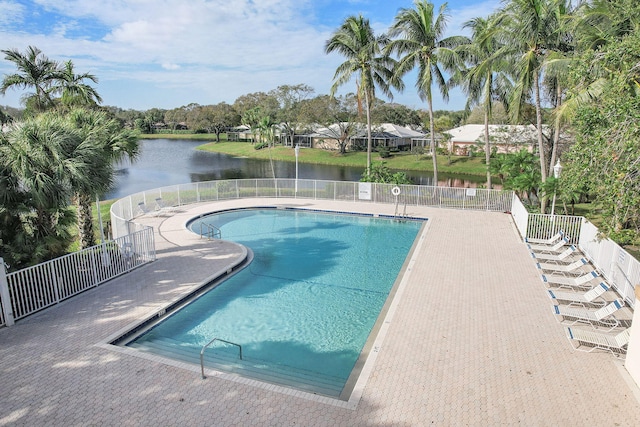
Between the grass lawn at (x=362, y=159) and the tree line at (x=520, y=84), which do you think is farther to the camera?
the grass lawn at (x=362, y=159)

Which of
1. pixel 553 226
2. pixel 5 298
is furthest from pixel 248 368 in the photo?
pixel 553 226

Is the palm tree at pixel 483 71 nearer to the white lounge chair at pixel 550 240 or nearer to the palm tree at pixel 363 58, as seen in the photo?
the palm tree at pixel 363 58

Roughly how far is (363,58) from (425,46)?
3439mm

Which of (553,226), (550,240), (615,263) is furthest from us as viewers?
(553,226)

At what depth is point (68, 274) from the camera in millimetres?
9328

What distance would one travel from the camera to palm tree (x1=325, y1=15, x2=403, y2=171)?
77.0ft

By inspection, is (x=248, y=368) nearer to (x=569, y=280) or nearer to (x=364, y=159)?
(x=569, y=280)

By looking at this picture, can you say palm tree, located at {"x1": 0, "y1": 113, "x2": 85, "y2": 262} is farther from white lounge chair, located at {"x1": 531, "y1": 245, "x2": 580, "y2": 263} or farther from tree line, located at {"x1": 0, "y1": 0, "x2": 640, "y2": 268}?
white lounge chair, located at {"x1": 531, "y1": 245, "x2": 580, "y2": 263}

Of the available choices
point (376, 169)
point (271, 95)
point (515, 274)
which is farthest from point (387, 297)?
point (271, 95)

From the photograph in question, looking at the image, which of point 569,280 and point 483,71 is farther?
point 483,71

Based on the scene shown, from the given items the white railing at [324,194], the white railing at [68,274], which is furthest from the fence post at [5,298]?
the white railing at [324,194]

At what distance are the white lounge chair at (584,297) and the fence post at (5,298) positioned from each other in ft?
37.0

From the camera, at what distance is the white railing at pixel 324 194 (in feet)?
63.4

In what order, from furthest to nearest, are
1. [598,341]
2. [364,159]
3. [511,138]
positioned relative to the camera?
[364,159], [511,138], [598,341]
